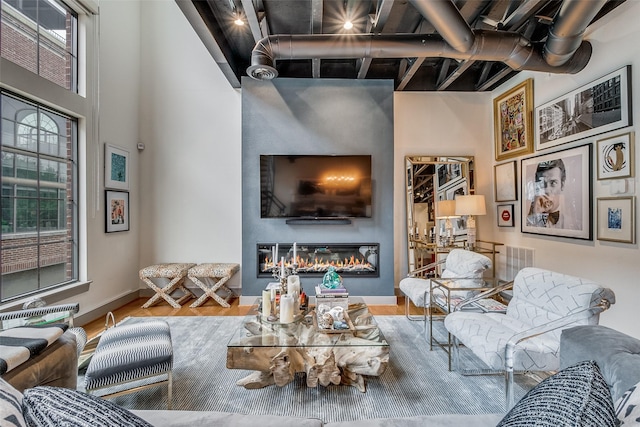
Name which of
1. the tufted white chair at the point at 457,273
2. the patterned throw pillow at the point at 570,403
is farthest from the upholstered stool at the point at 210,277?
the patterned throw pillow at the point at 570,403

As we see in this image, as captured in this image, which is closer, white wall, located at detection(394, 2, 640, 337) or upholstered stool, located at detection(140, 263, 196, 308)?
white wall, located at detection(394, 2, 640, 337)

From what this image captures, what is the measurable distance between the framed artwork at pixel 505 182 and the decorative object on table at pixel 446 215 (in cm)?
70

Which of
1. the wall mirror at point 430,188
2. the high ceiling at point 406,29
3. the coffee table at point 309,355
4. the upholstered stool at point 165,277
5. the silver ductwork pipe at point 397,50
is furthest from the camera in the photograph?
the wall mirror at point 430,188

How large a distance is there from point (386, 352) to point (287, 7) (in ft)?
11.5

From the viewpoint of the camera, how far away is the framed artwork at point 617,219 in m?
2.59

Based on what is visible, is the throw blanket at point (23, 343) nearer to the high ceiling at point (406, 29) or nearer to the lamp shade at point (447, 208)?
the high ceiling at point (406, 29)

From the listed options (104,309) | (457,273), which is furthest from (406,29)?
(104,309)

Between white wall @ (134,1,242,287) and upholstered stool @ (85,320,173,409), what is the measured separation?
262 centimetres

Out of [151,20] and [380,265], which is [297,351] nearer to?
[380,265]

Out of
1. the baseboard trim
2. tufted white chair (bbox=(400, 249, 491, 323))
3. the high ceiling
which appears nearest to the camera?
the high ceiling

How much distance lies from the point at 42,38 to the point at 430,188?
5.16m

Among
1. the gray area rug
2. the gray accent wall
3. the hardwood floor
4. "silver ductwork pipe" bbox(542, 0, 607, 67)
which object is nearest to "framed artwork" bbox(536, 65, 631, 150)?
"silver ductwork pipe" bbox(542, 0, 607, 67)

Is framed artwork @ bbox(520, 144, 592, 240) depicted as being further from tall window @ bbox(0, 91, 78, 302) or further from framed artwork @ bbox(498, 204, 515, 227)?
tall window @ bbox(0, 91, 78, 302)

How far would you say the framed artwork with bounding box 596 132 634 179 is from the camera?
2.62m
